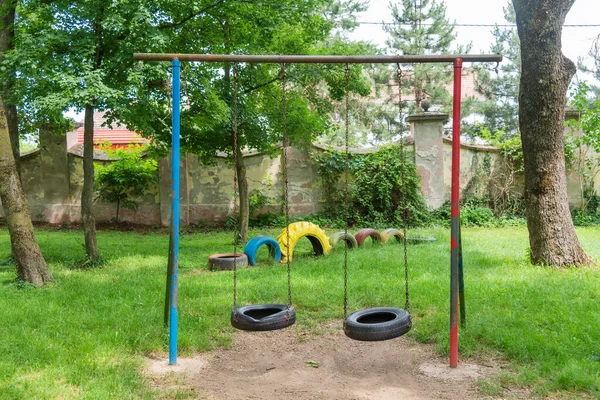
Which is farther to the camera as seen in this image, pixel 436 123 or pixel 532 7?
pixel 436 123

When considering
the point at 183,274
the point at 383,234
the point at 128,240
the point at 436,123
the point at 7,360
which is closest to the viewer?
the point at 7,360

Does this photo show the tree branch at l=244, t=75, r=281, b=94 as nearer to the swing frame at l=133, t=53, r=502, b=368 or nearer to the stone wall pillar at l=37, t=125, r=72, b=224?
the swing frame at l=133, t=53, r=502, b=368

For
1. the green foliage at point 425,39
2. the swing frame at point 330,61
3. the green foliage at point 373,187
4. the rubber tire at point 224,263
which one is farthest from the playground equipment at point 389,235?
the green foliage at point 425,39

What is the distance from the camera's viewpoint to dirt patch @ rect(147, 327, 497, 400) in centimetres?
376

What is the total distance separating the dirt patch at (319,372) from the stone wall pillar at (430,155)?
897 cm

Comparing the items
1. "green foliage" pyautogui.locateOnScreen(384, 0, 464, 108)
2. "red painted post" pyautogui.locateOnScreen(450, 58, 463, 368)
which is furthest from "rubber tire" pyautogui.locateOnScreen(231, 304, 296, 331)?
"green foliage" pyautogui.locateOnScreen(384, 0, 464, 108)

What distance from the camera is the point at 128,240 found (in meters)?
11.4

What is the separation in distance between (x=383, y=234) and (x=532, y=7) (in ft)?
15.4

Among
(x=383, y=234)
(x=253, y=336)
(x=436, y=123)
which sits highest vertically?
(x=436, y=123)

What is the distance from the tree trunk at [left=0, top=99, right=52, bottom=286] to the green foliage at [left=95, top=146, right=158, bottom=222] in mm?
6578

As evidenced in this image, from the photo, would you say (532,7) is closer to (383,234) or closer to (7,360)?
(383,234)

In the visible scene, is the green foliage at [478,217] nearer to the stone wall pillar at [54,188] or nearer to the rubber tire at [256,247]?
the rubber tire at [256,247]

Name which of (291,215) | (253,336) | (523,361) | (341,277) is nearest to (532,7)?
(341,277)

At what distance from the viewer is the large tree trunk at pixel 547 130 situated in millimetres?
6812
